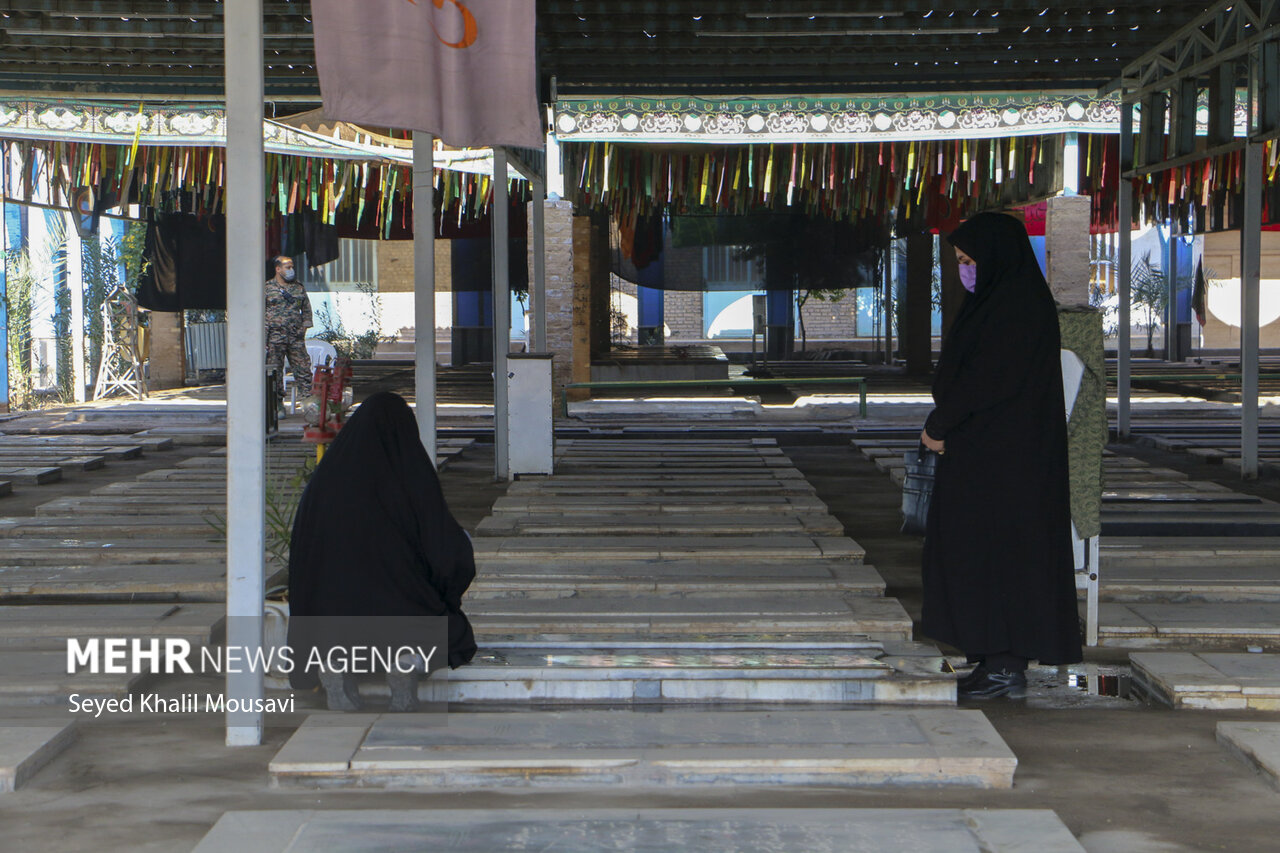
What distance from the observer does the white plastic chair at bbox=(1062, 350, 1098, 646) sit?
452cm

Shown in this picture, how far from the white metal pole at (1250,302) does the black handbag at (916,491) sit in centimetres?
291

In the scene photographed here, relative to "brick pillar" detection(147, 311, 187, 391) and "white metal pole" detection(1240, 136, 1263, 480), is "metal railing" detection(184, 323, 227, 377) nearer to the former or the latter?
"brick pillar" detection(147, 311, 187, 391)

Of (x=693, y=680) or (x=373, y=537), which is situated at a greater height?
(x=373, y=537)

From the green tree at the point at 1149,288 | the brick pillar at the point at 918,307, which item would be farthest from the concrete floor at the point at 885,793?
the green tree at the point at 1149,288

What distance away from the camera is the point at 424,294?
6.46 meters

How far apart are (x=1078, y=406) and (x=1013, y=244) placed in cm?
65

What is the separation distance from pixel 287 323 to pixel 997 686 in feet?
30.3

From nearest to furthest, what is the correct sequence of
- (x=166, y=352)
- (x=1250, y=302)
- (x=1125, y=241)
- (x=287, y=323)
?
1. (x=1250, y=302)
2. (x=1125, y=241)
3. (x=287, y=323)
4. (x=166, y=352)

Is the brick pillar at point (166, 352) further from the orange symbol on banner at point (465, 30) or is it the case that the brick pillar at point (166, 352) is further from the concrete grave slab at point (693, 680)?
the concrete grave slab at point (693, 680)

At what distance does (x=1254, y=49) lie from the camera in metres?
8.11

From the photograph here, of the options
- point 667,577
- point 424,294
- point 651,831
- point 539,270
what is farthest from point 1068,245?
point 651,831

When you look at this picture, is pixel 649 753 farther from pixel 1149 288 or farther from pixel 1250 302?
pixel 1149 288

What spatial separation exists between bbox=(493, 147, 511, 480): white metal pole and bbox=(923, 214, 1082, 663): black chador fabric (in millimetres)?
4455

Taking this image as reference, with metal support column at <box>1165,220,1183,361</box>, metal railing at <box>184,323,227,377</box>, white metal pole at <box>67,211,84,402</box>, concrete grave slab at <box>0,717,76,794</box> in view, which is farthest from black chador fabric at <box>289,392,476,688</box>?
metal support column at <box>1165,220,1183,361</box>
